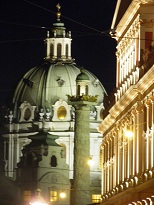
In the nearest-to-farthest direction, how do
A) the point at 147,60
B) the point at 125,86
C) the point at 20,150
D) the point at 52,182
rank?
1. the point at 147,60
2. the point at 125,86
3. the point at 52,182
4. the point at 20,150

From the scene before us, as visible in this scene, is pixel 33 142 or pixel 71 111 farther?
pixel 71 111

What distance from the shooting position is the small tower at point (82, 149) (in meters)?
116

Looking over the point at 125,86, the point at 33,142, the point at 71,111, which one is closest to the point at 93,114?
the point at 71,111

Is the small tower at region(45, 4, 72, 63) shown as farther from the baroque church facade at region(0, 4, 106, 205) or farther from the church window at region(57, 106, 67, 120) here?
the church window at region(57, 106, 67, 120)

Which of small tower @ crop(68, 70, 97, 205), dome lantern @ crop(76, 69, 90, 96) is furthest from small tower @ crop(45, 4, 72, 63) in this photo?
small tower @ crop(68, 70, 97, 205)

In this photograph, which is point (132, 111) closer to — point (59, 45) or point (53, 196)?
point (53, 196)

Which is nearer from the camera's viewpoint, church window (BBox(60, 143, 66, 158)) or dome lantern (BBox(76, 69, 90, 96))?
dome lantern (BBox(76, 69, 90, 96))

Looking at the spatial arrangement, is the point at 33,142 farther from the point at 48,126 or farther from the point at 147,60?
the point at 147,60

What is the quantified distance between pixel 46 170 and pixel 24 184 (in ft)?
11.0

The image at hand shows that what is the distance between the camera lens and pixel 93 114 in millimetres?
179875

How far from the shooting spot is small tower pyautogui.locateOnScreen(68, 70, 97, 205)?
11594 centimetres

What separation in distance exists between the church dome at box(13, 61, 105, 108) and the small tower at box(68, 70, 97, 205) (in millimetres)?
60168

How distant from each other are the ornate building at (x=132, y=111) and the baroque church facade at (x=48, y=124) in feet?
274

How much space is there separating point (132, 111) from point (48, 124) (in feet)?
372
